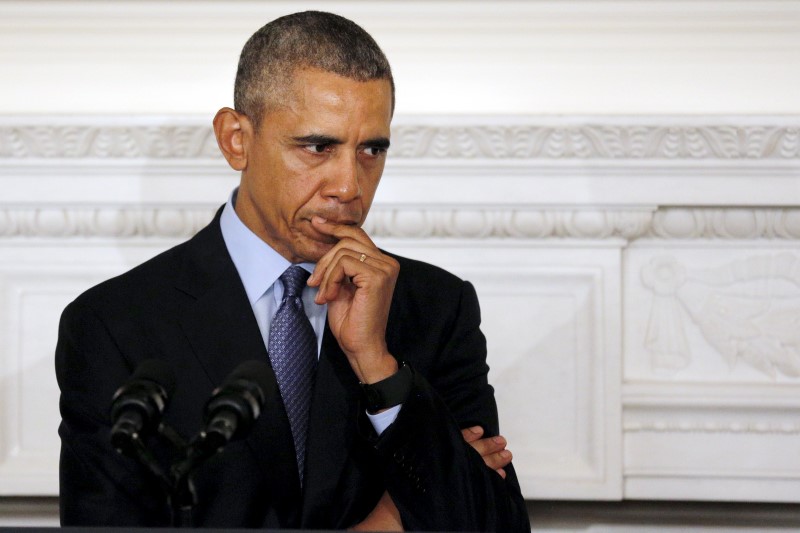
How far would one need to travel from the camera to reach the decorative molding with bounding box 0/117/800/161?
207 centimetres

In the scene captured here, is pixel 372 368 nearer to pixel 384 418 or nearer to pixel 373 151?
pixel 384 418

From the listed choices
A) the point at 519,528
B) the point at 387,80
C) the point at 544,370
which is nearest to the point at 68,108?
the point at 387,80

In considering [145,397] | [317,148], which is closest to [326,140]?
[317,148]

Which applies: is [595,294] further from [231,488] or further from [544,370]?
[231,488]

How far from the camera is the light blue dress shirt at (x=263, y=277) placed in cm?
162

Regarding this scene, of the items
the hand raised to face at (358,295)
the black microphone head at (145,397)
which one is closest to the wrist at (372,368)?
the hand raised to face at (358,295)

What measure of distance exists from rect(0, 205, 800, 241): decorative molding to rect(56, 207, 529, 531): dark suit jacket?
0.52 meters

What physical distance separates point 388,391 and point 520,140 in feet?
2.49

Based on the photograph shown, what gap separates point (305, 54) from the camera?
152 centimetres

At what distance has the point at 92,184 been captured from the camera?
6.97 feet

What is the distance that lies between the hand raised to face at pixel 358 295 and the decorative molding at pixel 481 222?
583 millimetres

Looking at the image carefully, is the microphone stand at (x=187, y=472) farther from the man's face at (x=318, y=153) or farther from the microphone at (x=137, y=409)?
the man's face at (x=318, y=153)

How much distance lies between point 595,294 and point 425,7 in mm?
671

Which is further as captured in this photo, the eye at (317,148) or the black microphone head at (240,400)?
the eye at (317,148)
